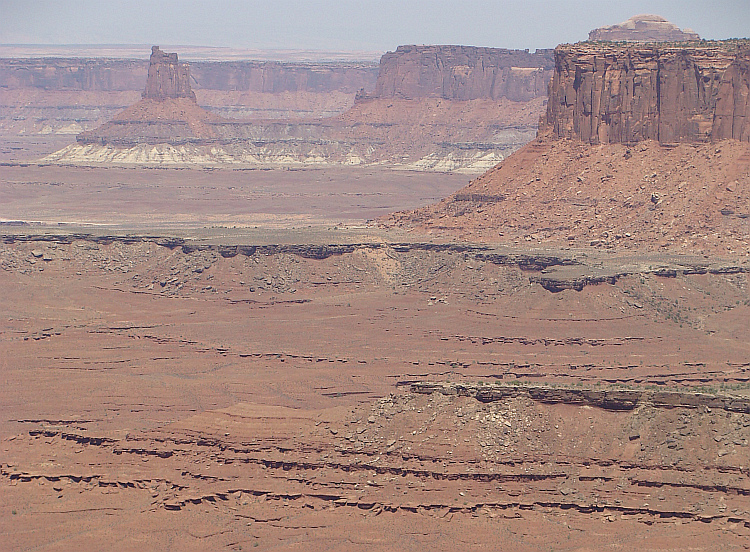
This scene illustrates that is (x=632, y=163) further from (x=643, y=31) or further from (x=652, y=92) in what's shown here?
(x=643, y=31)

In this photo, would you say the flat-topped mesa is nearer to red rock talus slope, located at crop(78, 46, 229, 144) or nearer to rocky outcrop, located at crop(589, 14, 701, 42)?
red rock talus slope, located at crop(78, 46, 229, 144)

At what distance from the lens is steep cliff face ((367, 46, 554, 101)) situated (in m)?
160

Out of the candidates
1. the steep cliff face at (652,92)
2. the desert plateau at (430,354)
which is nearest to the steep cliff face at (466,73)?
the desert plateau at (430,354)

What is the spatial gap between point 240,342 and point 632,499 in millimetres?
25168

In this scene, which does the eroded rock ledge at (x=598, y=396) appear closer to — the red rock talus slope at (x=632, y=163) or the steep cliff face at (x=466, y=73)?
the red rock talus slope at (x=632, y=163)

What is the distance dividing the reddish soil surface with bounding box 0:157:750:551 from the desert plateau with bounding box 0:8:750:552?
4.2 inches

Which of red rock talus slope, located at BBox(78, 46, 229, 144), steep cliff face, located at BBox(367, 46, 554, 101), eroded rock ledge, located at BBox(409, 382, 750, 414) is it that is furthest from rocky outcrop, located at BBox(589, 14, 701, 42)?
eroded rock ledge, located at BBox(409, 382, 750, 414)

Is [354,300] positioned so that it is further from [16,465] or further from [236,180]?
[236,180]

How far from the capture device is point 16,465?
36.0 m

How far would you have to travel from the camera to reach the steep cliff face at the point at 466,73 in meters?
160

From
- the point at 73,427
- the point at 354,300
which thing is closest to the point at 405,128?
the point at 354,300

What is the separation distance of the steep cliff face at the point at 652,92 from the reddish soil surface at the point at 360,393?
11.3m

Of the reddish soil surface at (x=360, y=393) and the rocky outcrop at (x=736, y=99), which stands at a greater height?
the rocky outcrop at (x=736, y=99)

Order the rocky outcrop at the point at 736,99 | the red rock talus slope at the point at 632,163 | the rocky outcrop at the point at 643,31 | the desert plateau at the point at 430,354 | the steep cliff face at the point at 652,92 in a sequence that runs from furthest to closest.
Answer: the rocky outcrop at the point at 643,31 < the steep cliff face at the point at 652,92 < the rocky outcrop at the point at 736,99 < the red rock talus slope at the point at 632,163 < the desert plateau at the point at 430,354
